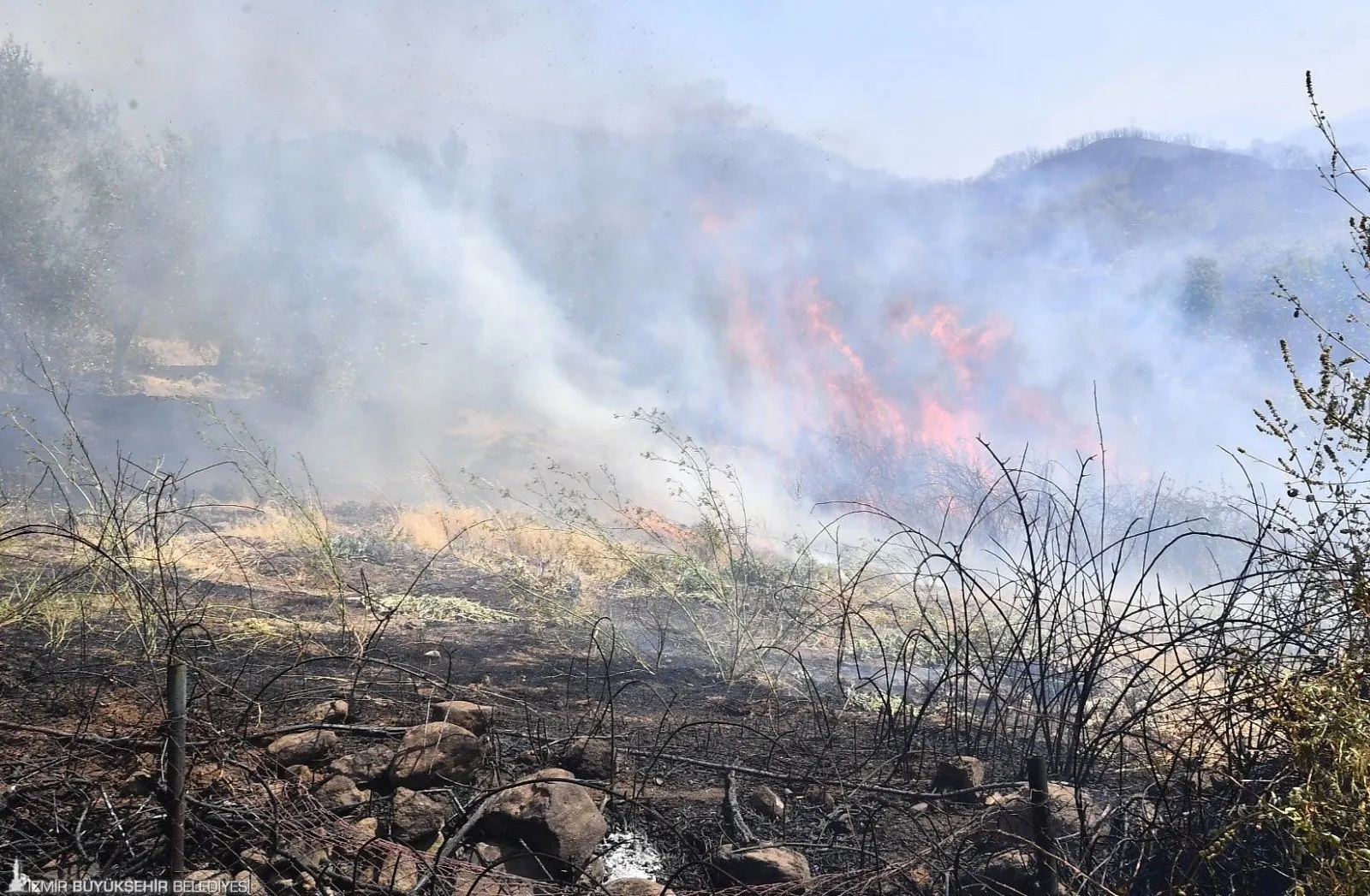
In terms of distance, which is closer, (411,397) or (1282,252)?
(1282,252)

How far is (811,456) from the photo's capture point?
1911 cm

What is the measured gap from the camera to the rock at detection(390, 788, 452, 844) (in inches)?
117

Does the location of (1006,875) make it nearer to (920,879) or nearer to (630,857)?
(920,879)

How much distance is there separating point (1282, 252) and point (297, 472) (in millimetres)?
27328

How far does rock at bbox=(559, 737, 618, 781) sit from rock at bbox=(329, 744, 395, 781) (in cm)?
81

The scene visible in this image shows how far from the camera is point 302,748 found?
340 cm

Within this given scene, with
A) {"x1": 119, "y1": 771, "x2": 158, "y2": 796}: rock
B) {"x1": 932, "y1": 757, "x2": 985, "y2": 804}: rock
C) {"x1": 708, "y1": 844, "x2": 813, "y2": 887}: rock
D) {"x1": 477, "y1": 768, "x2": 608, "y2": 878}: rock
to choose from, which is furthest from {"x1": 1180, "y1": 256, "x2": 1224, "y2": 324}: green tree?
{"x1": 119, "y1": 771, "x2": 158, "y2": 796}: rock

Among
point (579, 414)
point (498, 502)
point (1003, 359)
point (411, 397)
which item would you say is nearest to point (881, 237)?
point (1003, 359)

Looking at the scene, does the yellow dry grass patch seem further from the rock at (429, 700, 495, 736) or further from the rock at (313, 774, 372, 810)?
the rock at (313, 774, 372, 810)

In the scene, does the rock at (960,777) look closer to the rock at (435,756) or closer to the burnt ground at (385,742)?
the burnt ground at (385,742)

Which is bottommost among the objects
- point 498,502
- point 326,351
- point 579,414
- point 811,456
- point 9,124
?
point 498,502

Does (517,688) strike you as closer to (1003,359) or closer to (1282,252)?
(1003,359)

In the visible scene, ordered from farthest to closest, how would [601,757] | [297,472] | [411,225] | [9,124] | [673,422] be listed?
1. [411,225]
2. [9,124]
3. [673,422]
4. [297,472]
5. [601,757]

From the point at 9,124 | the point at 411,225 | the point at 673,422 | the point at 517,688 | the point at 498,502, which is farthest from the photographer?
the point at 411,225
